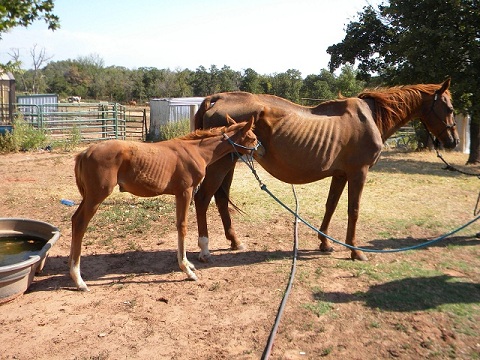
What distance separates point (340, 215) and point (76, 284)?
4816 millimetres

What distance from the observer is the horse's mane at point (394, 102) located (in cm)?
587

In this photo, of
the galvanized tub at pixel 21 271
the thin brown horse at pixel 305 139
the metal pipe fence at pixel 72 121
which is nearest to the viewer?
the galvanized tub at pixel 21 271

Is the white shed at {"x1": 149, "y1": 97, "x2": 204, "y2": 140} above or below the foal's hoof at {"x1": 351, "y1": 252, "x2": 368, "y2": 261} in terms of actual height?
above

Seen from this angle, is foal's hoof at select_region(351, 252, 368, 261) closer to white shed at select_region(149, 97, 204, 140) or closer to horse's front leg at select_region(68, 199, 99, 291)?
horse's front leg at select_region(68, 199, 99, 291)

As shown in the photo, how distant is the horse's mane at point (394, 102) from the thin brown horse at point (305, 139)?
13 mm

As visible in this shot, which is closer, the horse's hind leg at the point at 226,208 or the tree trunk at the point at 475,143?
the horse's hind leg at the point at 226,208

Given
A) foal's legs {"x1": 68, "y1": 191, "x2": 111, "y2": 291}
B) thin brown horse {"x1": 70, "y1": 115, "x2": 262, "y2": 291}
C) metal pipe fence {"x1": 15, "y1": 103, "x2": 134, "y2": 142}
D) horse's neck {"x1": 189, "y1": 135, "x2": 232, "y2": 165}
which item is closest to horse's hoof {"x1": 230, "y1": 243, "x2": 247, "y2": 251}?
thin brown horse {"x1": 70, "y1": 115, "x2": 262, "y2": 291}

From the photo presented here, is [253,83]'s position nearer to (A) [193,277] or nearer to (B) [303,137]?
(B) [303,137]

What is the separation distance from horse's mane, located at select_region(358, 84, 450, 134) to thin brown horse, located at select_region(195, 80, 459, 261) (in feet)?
0.04

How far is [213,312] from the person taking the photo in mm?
4105

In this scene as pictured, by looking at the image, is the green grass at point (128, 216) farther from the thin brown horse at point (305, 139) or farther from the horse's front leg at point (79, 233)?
the thin brown horse at point (305, 139)

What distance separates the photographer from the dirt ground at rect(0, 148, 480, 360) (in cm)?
346

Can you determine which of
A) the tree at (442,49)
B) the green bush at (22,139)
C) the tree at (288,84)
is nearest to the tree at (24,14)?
the green bush at (22,139)

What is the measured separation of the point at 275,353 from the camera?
3.42 metres
